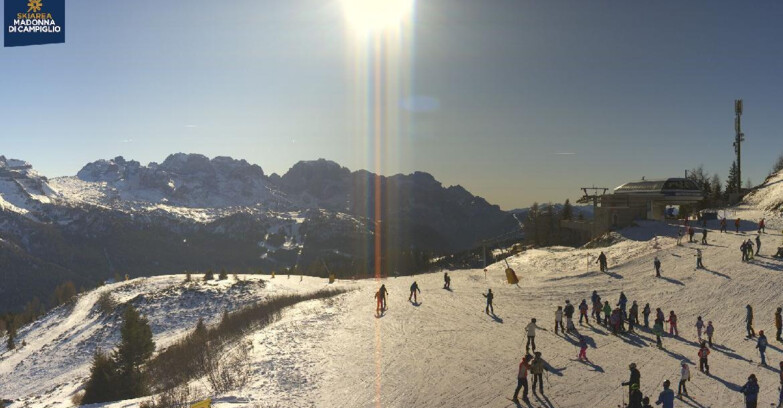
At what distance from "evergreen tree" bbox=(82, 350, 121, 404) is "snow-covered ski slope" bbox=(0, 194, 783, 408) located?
16.0ft

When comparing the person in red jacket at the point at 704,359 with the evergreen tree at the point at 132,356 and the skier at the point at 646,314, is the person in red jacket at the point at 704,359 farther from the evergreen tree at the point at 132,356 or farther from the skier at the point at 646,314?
the evergreen tree at the point at 132,356

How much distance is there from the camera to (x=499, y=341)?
2630 cm

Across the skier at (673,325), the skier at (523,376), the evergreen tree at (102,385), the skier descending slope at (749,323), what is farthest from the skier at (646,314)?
the evergreen tree at (102,385)

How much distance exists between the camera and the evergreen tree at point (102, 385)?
27658 millimetres

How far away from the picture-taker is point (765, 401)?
16969mm

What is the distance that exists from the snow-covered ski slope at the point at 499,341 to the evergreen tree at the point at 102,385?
486 centimetres

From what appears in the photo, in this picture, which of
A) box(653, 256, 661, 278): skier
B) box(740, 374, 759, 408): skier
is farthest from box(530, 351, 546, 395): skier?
box(653, 256, 661, 278): skier

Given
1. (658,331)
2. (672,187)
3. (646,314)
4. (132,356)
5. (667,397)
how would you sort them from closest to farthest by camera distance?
(667,397)
(658,331)
(646,314)
(132,356)
(672,187)

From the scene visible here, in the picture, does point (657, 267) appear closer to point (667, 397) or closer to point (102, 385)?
point (667, 397)

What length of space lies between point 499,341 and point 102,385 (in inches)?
901

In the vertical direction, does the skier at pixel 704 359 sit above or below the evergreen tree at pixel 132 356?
above

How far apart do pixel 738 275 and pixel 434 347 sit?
21516 millimetres

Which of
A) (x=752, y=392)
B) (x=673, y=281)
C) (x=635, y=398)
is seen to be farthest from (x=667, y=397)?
(x=673, y=281)

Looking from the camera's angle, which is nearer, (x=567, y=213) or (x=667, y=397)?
(x=667, y=397)
